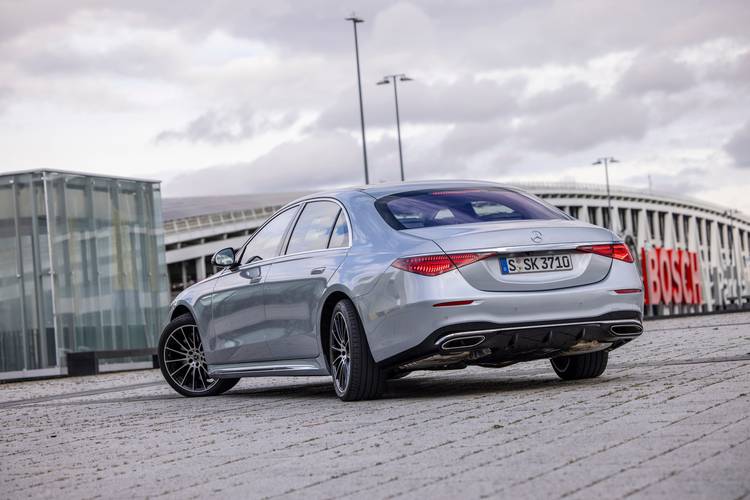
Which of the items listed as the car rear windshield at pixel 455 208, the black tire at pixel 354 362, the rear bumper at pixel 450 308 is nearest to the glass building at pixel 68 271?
the black tire at pixel 354 362

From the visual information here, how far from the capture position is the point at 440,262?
7.70 m

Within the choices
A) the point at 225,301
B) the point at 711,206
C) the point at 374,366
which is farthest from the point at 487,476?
the point at 711,206

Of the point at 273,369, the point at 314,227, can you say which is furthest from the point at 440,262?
the point at 273,369

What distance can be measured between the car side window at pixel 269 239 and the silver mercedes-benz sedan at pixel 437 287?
110 millimetres

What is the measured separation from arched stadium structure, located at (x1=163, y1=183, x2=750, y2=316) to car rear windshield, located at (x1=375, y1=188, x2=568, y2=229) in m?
56.5

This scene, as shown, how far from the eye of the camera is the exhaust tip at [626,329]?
8.02m

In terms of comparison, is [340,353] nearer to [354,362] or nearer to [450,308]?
[354,362]

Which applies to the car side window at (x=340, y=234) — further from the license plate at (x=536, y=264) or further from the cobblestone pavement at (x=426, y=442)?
the license plate at (x=536, y=264)

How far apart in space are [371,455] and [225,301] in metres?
4.72

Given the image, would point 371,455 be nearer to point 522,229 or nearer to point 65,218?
point 522,229

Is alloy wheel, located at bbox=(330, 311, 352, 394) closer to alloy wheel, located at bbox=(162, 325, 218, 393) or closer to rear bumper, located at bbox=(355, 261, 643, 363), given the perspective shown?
rear bumper, located at bbox=(355, 261, 643, 363)

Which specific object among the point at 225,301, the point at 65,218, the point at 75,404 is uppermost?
the point at 65,218

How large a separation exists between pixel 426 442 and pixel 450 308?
1.86 metres

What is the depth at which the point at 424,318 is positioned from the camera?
7.66 m
